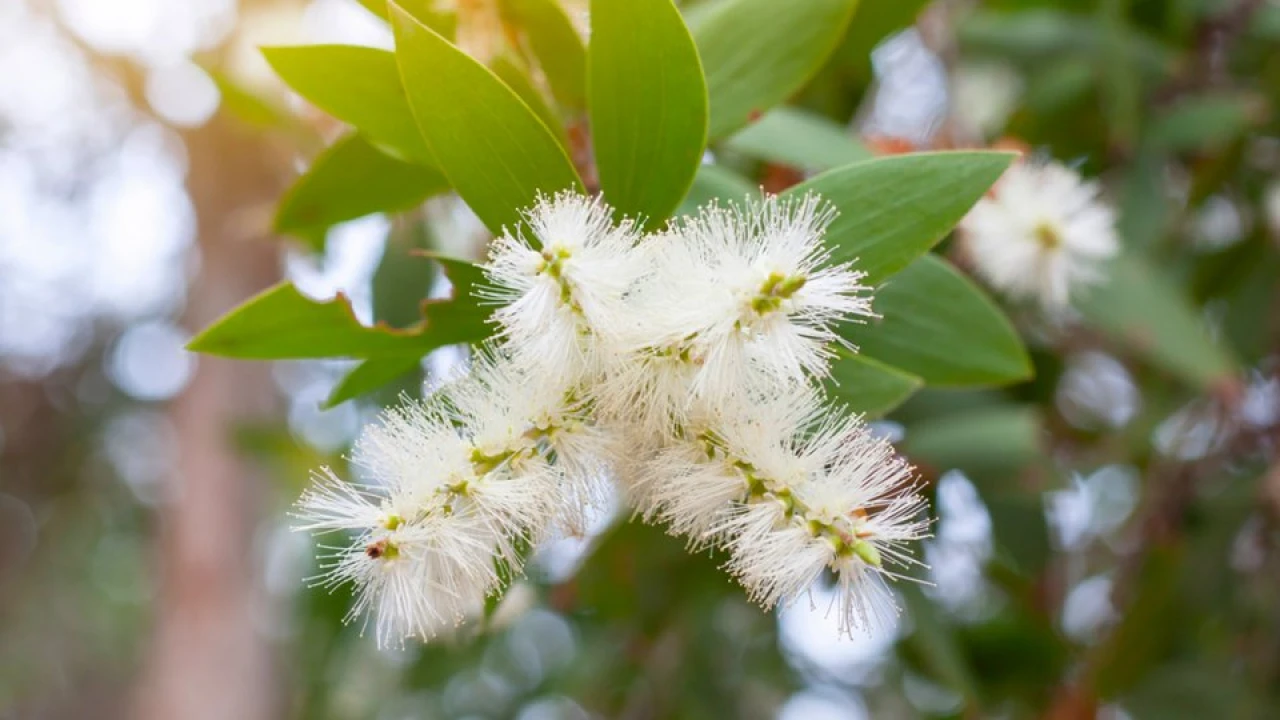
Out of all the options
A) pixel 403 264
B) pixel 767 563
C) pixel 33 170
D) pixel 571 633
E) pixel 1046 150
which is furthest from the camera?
pixel 33 170

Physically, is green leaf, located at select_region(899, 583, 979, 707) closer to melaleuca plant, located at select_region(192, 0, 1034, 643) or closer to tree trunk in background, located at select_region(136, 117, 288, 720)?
melaleuca plant, located at select_region(192, 0, 1034, 643)

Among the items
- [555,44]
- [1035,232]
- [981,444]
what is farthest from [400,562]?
[981,444]

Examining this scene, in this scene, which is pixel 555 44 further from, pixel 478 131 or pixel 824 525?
pixel 824 525

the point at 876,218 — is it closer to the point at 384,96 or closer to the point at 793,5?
the point at 793,5

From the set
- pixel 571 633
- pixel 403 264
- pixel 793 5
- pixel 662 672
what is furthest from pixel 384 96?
pixel 571 633

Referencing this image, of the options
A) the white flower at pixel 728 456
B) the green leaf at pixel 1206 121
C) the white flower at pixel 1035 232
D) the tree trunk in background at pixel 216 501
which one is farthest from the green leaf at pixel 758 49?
the tree trunk in background at pixel 216 501

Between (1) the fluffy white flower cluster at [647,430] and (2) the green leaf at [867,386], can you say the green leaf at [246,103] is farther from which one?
(2) the green leaf at [867,386]
